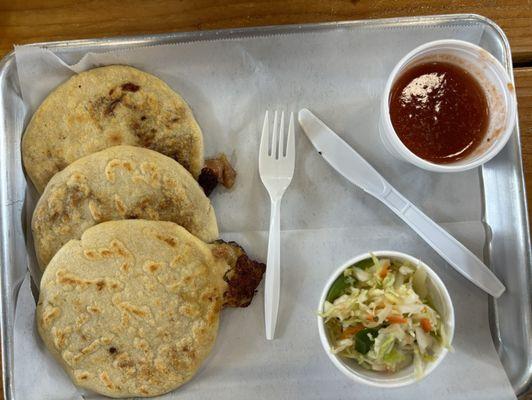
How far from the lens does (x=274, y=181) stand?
2.06 metres

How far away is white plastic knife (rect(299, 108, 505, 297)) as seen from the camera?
2.01 meters

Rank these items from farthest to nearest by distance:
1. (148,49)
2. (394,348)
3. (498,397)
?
(148,49)
(498,397)
(394,348)

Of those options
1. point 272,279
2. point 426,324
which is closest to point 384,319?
point 426,324

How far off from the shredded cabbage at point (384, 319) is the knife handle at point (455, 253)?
0.20 m

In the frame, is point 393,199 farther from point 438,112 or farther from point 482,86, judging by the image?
point 482,86

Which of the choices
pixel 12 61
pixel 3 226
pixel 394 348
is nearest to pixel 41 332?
pixel 3 226

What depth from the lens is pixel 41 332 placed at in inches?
75.9

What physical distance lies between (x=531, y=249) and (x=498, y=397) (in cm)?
57

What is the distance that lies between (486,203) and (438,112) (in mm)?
464

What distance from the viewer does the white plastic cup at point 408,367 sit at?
1.81m

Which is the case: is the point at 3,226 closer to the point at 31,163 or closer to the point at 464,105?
the point at 31,163

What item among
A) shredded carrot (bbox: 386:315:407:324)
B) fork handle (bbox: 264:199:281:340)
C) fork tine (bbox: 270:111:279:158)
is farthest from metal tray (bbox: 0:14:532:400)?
fork handle (bbox: 264:199:281:340)

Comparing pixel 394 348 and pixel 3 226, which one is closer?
pixel 394 348

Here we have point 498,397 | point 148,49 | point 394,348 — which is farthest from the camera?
point 148,49
